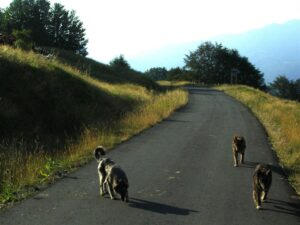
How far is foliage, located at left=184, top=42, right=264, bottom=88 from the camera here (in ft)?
374

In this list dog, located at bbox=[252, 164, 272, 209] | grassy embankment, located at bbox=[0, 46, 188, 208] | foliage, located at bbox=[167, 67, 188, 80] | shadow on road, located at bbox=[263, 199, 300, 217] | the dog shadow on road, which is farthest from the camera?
foliage, located at bbox=[167, 67, 188, 80]

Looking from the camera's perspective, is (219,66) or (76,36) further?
(219,66)

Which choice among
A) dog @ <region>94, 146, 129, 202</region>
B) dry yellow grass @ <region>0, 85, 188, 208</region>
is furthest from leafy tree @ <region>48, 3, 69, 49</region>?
dog @ <region>94, 146, 129, 202</region>

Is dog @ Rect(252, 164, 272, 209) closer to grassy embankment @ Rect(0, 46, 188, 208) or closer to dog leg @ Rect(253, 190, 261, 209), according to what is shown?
dog leg @ Rect(253, 190, 261, 209)

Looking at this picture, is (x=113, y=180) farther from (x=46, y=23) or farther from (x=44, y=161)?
(x=46, y=23)

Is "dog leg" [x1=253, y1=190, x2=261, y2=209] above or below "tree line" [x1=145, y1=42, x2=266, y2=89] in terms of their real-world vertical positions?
below

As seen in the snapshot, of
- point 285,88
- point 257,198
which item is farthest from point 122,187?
point 285,88

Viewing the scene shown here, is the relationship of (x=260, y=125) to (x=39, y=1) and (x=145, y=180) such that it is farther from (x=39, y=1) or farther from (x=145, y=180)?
(x=39, y=1)

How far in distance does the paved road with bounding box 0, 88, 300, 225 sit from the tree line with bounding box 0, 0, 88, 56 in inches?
2975

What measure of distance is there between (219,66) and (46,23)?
43.8 meters

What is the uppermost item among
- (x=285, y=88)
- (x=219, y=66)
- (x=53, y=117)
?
(x=219, y=66)

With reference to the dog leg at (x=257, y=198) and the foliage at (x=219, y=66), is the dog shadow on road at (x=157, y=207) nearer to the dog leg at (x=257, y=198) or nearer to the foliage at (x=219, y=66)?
the dog leg at (x=257, y=198)

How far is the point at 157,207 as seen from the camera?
27.6 ft

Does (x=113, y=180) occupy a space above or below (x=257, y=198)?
above
